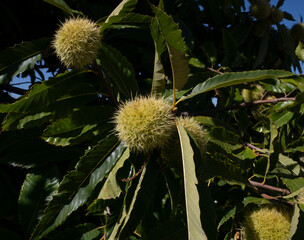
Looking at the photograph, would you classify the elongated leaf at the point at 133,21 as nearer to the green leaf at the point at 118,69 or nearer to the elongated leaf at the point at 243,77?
the green leaf at the point at 118,69

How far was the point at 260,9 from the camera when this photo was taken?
219 cm

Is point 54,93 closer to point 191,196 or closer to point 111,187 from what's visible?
point 111,187

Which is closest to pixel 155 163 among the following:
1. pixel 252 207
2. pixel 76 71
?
pixel 76 71

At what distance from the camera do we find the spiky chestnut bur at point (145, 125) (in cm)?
76

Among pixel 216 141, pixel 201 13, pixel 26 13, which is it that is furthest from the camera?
pixel 201 13

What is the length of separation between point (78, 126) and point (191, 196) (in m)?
0.48

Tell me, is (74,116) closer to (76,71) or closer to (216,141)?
(76,71)

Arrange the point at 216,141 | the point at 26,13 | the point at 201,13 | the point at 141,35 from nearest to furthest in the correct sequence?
1. the point at 216,141
2. the point at 141,35
3. the point at 26,13
4. the point at 201,13

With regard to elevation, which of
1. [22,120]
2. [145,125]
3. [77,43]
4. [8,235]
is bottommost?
[8,235]

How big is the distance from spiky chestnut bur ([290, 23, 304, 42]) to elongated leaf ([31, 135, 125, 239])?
2.19 m

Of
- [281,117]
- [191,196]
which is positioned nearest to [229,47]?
[281,117]

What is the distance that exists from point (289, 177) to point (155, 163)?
0.63 meters

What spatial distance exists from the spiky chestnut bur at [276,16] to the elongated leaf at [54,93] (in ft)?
6.22

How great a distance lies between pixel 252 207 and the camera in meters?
1.16
